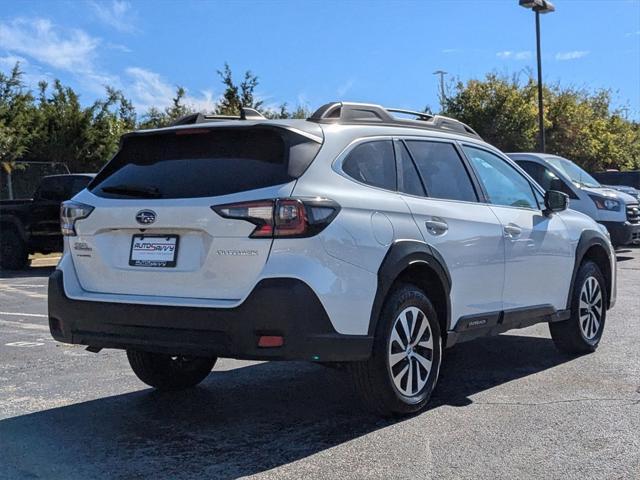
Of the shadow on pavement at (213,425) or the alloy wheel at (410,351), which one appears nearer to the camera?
the shadow on pavement at (213,425)

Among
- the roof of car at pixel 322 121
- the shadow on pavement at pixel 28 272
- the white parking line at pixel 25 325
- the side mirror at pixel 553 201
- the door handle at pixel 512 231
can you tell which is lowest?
the shadow on pavement at pixel 28 272

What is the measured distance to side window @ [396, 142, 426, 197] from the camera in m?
5.06

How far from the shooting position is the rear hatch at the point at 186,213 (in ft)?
13.8

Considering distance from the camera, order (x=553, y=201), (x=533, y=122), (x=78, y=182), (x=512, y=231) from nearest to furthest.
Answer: (x=512, y=231)
(x=553, y=201)
(x=78, y=182)
(x=533, y=122)

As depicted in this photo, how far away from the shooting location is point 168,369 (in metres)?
5.63

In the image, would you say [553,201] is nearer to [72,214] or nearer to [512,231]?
[512,231]

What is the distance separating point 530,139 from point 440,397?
27.3 m

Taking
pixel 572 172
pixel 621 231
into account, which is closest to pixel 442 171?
pixel 621 231

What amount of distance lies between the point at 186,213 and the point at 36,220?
39.5 feet

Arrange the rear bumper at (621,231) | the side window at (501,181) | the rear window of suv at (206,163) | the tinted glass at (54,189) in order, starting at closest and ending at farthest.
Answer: the rear window of suv at (206,163) → the side window at (501,181) → the rear bumper at (621,231) → the tinted glass at (54,189)

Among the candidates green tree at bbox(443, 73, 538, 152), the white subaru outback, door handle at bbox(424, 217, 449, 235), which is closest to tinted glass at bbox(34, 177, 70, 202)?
the white subaru outback

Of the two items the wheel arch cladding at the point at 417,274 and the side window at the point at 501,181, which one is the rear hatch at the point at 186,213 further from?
the side window at the point at 501,181

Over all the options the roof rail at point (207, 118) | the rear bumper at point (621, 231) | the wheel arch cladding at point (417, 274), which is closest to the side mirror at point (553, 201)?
the wheel arch cladding at point (417, 274)

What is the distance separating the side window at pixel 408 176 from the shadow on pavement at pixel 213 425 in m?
1.44
